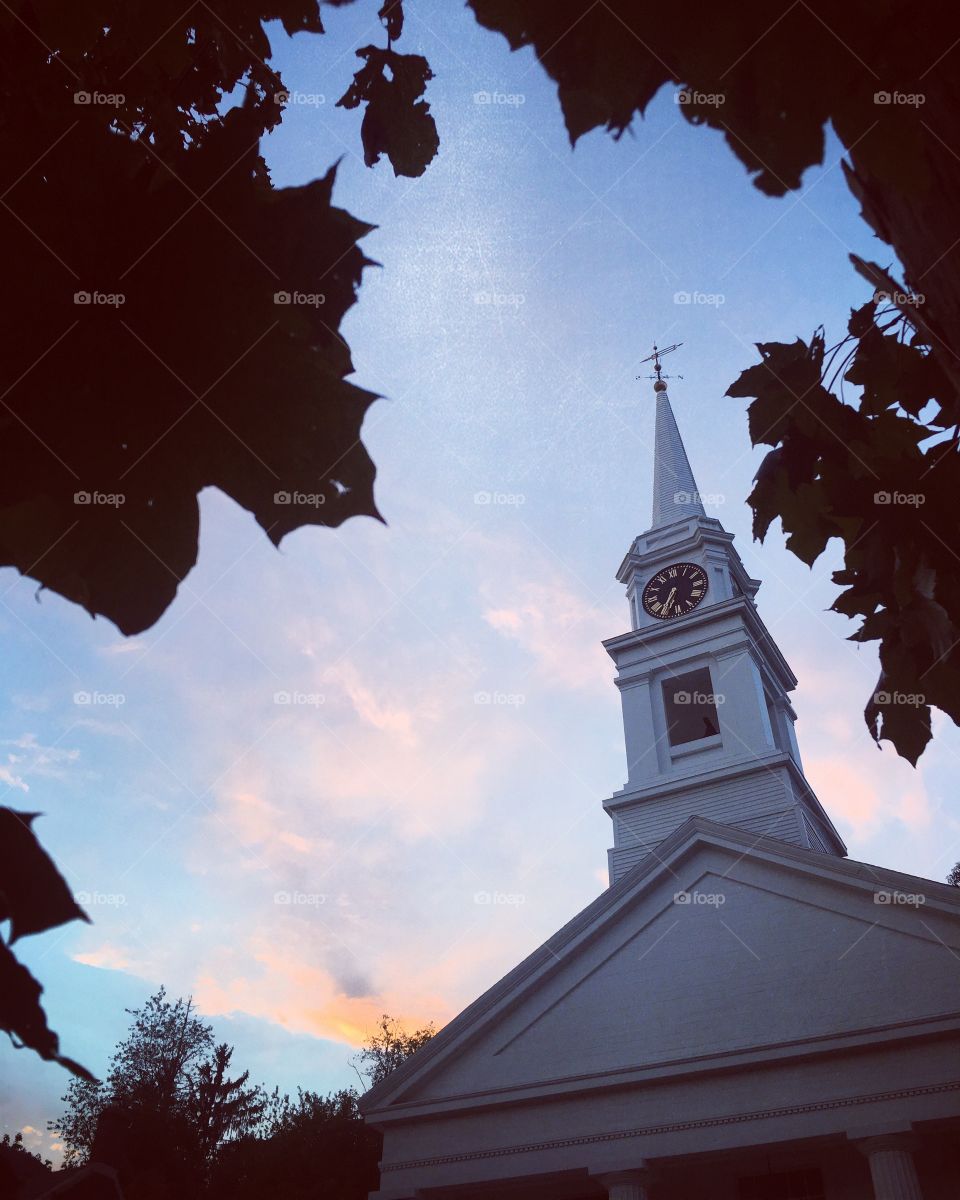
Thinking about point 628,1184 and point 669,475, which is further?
point 669,475

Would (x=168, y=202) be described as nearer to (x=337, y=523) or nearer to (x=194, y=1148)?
(x=337, y=523)

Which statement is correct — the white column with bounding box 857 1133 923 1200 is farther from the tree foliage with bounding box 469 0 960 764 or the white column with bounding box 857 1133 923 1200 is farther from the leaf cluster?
the tree foliage with bounding box 469 0 960 764

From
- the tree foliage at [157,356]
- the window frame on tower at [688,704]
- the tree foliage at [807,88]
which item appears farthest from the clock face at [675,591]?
the tree foliage at [157,356]

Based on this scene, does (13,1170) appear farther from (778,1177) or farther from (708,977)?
(778,1177)

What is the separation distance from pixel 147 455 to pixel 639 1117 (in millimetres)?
18671

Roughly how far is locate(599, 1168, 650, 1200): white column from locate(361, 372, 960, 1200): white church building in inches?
1.4

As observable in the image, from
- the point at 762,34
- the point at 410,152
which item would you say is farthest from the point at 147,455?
the point at 410,152

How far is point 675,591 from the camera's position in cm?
3009

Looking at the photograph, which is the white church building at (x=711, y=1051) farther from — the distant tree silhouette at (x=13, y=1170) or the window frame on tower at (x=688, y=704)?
the distant tree silhouette at (x=13, y=1170)

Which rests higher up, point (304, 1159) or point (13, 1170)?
point (304, 1159)

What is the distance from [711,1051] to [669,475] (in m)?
24.5

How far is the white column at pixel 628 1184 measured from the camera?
15852 mm

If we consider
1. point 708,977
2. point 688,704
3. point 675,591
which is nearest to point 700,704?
point 688,704

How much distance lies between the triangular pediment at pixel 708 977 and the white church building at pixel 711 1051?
4 cm
